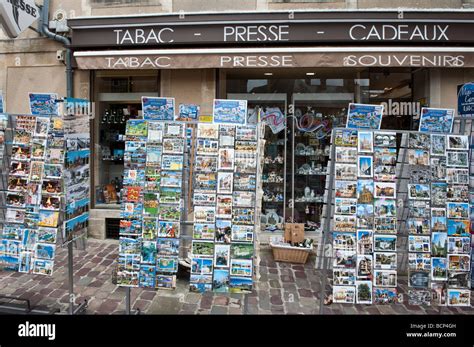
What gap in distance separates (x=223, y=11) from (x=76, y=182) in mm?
4185

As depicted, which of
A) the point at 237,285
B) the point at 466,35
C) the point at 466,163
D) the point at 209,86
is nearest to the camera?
the point at 237,285

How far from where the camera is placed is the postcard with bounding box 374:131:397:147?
330cm

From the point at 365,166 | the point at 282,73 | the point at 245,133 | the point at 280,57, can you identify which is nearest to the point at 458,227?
the point at 365,166

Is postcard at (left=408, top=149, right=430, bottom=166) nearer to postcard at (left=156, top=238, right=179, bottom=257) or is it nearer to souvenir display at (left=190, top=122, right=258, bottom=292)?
souvenir display at (left=190, top=122, right=258, bottom=292)

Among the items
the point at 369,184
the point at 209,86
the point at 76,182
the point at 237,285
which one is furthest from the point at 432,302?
the point at 209,86

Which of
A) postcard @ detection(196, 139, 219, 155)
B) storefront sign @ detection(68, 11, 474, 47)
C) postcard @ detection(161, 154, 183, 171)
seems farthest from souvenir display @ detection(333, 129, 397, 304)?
storefront sign @ detection(68, 11, 474, 47)

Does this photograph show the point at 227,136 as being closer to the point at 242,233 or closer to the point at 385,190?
the point at 242,233

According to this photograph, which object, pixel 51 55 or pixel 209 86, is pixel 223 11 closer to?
pixel 209 86

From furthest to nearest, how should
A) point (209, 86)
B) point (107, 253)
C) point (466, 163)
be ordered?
point (209, 86), point (107, 253), point (466, 163)

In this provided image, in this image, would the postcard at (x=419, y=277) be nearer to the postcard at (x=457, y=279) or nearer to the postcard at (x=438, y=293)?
the postcard at (x=438, y=293)

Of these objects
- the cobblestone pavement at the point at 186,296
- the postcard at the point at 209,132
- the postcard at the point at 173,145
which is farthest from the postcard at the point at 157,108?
the cobblestone pavement at the point at 186,296

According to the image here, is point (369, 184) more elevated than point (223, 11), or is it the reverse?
point (223, 11)

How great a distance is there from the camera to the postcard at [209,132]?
3.22 meters

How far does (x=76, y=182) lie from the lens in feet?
11.6
